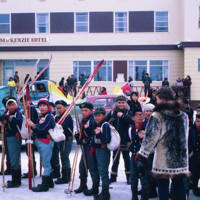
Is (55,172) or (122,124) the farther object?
(55,172)

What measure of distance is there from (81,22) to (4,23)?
562cm

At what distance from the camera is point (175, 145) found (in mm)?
4371

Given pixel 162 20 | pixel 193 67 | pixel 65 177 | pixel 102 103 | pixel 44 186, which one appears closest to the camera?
pixel 44 186

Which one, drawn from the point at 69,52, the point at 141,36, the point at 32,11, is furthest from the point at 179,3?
the point at 32,11

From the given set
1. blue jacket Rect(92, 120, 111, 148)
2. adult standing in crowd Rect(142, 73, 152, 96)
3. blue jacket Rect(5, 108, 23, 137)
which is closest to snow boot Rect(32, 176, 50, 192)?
blue jacket Rect(5, 108, 23, 137)

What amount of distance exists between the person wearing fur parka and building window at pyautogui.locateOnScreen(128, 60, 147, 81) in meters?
22.1

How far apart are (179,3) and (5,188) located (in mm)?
21854

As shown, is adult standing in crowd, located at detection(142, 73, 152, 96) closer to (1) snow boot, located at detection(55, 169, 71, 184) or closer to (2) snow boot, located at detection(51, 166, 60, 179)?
(2) snow boot, located at detection(51, 166, 60, 179)

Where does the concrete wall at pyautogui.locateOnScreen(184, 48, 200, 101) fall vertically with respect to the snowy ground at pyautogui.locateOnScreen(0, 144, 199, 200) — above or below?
above

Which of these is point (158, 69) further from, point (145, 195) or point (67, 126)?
point (145, 195)

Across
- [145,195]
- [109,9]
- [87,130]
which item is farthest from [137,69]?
[145,195]

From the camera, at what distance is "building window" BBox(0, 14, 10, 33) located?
2714 cm

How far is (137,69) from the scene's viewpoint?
26.4m

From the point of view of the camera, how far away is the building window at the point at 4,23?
27.1 m
